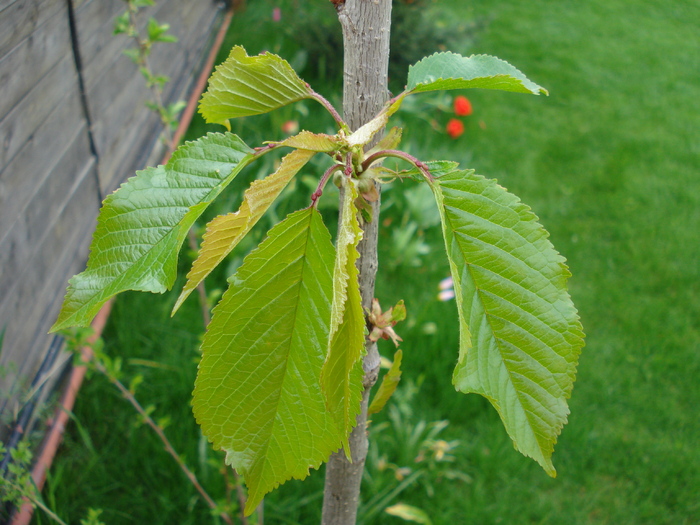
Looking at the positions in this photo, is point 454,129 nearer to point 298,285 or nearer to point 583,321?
point 583,321

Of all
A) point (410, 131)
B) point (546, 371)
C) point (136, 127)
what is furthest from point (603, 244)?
point (546, 371)

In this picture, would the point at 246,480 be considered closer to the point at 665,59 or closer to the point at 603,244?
the point at 603,244

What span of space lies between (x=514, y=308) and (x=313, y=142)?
287 mm

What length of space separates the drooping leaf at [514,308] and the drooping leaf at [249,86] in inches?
8.2

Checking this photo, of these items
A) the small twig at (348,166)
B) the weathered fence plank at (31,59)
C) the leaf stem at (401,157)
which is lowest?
the weathered fence plank at (31,59)

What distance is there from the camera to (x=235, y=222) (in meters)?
0.62

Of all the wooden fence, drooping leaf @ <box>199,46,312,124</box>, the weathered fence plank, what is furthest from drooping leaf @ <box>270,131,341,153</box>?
the weathered fence plank

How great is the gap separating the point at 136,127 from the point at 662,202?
117 inches

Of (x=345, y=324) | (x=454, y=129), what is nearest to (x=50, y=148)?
(x=345, y=324)

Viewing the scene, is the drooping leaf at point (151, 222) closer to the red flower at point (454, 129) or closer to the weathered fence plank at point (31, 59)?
the weathered fence plank at point (31, 59)

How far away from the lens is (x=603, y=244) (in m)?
3.15

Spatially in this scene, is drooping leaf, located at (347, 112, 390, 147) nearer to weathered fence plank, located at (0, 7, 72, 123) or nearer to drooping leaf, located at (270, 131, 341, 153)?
drooping leaf, located at (270, 131, 341, 153)

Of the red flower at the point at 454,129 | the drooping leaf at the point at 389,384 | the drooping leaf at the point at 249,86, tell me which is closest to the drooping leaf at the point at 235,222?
the drooping leaf at the point at 249,86

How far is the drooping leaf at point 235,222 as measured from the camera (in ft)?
2.00
